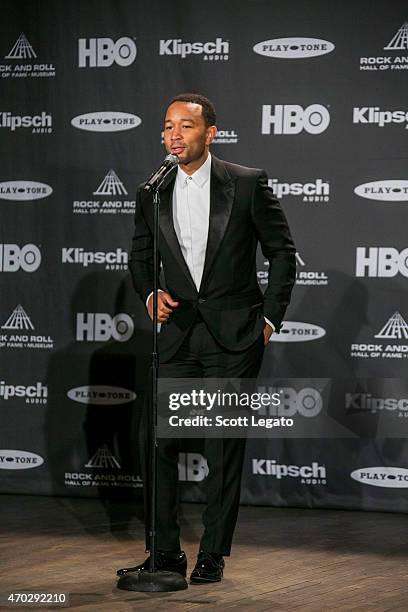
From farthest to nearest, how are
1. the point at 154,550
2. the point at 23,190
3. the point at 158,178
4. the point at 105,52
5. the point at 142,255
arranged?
the point at 23,190, the point at 105,52, the point at 142,255, the point at 154,550, the point at 158,178

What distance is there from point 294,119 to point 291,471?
190 cm

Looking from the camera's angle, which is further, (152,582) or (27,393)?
(27,393)

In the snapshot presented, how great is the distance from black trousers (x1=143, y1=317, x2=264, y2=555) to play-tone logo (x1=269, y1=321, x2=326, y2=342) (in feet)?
5.45

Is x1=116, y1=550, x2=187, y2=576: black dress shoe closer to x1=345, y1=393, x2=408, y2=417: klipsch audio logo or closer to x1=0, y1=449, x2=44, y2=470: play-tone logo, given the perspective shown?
x1=345, y1=393, x2=408, y2=417: klipsch audio logo

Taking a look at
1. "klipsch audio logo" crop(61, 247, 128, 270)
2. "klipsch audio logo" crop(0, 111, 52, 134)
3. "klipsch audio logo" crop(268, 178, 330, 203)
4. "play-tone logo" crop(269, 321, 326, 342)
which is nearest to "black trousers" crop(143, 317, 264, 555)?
"play-tone logo" crop(269, 321, 326, 342)

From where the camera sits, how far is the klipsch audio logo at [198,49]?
568cm

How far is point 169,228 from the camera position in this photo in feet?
13.1

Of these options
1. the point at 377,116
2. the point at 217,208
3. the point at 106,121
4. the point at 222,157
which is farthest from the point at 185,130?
the point at 106,121

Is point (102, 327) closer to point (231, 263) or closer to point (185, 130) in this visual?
point (231, 263)

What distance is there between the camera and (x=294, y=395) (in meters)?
5.62

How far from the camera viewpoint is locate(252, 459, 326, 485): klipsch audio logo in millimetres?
5609

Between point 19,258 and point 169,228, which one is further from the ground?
point 169,228

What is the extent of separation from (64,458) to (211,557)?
6.91ft

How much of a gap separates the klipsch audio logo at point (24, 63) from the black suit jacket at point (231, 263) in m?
2.11
